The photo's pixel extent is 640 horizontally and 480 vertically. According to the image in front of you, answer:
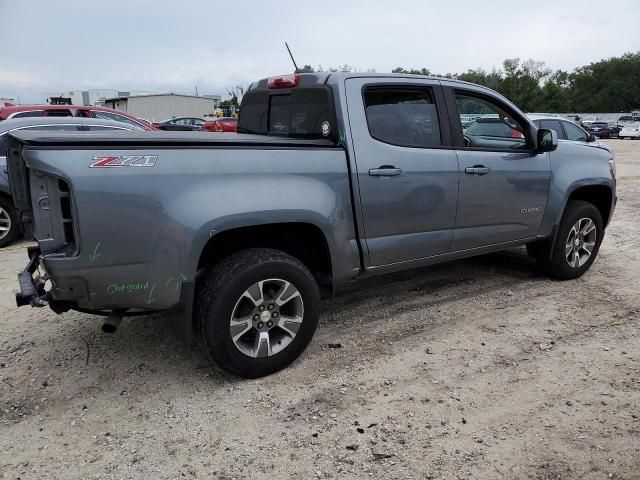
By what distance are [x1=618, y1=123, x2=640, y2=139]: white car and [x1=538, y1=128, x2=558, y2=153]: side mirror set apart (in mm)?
39250

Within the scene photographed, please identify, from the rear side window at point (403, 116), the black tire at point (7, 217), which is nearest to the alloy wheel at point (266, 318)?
the rear side window at point (403, 116)

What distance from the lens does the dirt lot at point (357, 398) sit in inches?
103

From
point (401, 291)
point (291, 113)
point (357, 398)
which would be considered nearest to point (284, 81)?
point (291, 113)

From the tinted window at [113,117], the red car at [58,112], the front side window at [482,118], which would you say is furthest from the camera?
the tinted window at [113,117]

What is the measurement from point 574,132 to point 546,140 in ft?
26.7

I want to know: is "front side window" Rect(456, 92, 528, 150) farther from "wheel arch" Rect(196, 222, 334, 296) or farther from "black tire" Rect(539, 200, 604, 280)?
"wheel arch" Rect(196, 222, 334, 296)

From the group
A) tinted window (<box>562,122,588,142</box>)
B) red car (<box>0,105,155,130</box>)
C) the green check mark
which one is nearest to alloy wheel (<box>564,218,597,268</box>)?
the green check mark

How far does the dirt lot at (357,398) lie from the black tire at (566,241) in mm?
501

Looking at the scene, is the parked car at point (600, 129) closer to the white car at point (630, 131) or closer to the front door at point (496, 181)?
the white car at point (630, 131)

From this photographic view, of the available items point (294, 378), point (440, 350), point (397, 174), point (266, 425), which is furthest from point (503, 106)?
point (266, 425)

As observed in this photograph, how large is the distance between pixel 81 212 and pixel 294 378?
5.44ft

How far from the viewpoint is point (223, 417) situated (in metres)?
3.01

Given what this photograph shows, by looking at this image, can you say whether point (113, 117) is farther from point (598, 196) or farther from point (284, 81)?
point (598, 196)

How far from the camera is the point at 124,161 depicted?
273 cm
